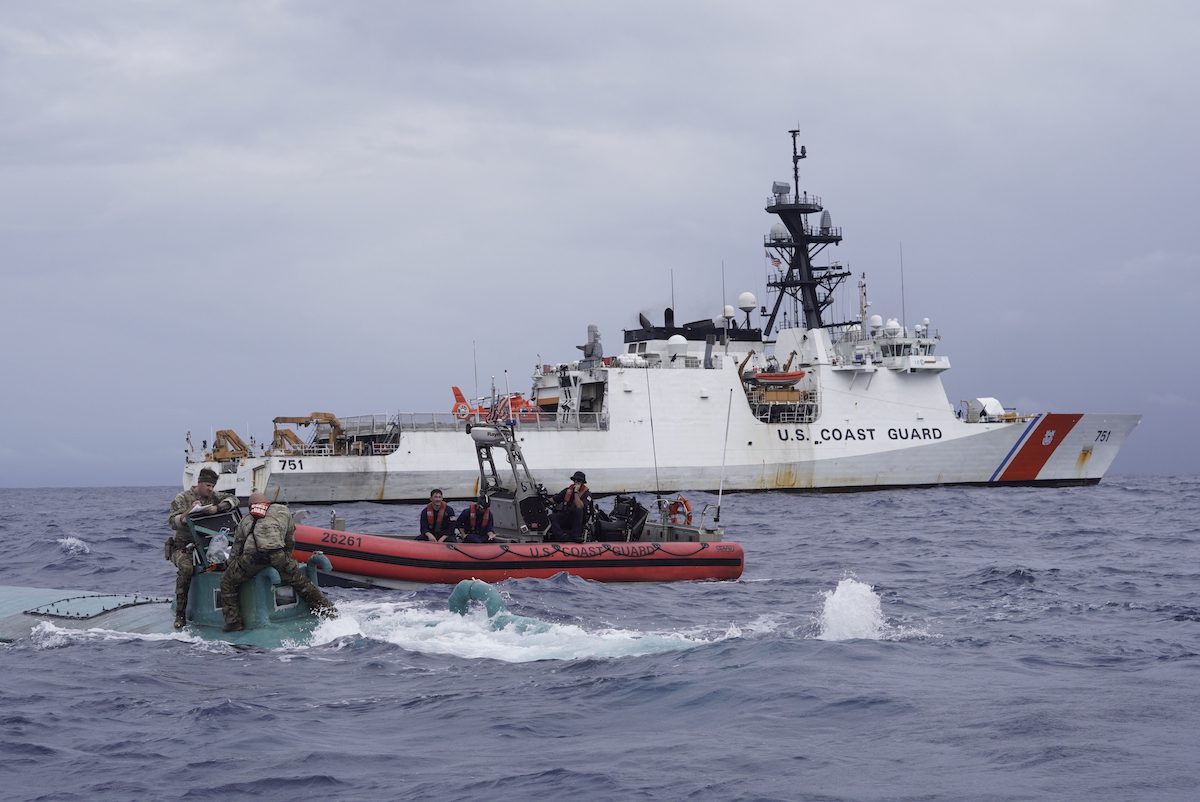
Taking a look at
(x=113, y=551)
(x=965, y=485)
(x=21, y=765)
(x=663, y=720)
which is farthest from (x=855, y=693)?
(x=965, y=485)

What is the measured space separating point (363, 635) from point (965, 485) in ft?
133

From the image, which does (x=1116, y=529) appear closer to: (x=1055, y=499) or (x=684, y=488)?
(x=1055, y=499)

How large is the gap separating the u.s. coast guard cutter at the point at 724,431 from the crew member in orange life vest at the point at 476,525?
883 inches

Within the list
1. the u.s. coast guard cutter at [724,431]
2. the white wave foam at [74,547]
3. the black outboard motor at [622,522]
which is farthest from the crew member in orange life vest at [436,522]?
the u.s. coast guard cutter at [724,431]

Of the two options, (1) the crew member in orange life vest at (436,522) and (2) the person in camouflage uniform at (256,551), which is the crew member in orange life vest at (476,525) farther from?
(2) the person in camouflage uniform at (256,551)

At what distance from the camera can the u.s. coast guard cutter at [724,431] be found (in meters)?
40.7

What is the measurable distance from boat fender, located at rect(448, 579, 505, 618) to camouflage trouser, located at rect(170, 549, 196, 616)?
2559mm

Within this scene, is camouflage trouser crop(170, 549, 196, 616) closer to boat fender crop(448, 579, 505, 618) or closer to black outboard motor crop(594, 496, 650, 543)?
boat fender crop(448, 579, 505, 618)

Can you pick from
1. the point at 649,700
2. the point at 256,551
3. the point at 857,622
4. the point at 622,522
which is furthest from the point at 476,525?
the point at 649,700

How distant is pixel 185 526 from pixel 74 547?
1382cm

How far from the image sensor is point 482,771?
7367 mm

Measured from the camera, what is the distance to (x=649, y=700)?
9.13 meters

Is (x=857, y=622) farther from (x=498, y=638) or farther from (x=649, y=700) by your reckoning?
(x=649, y=700)

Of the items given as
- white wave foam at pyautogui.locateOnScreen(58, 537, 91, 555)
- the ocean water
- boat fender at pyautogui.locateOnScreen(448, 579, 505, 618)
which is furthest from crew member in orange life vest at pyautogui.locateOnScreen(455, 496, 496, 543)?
white wave foam at pyautogui.locateOnScreen(58, 537, 91, 555)
